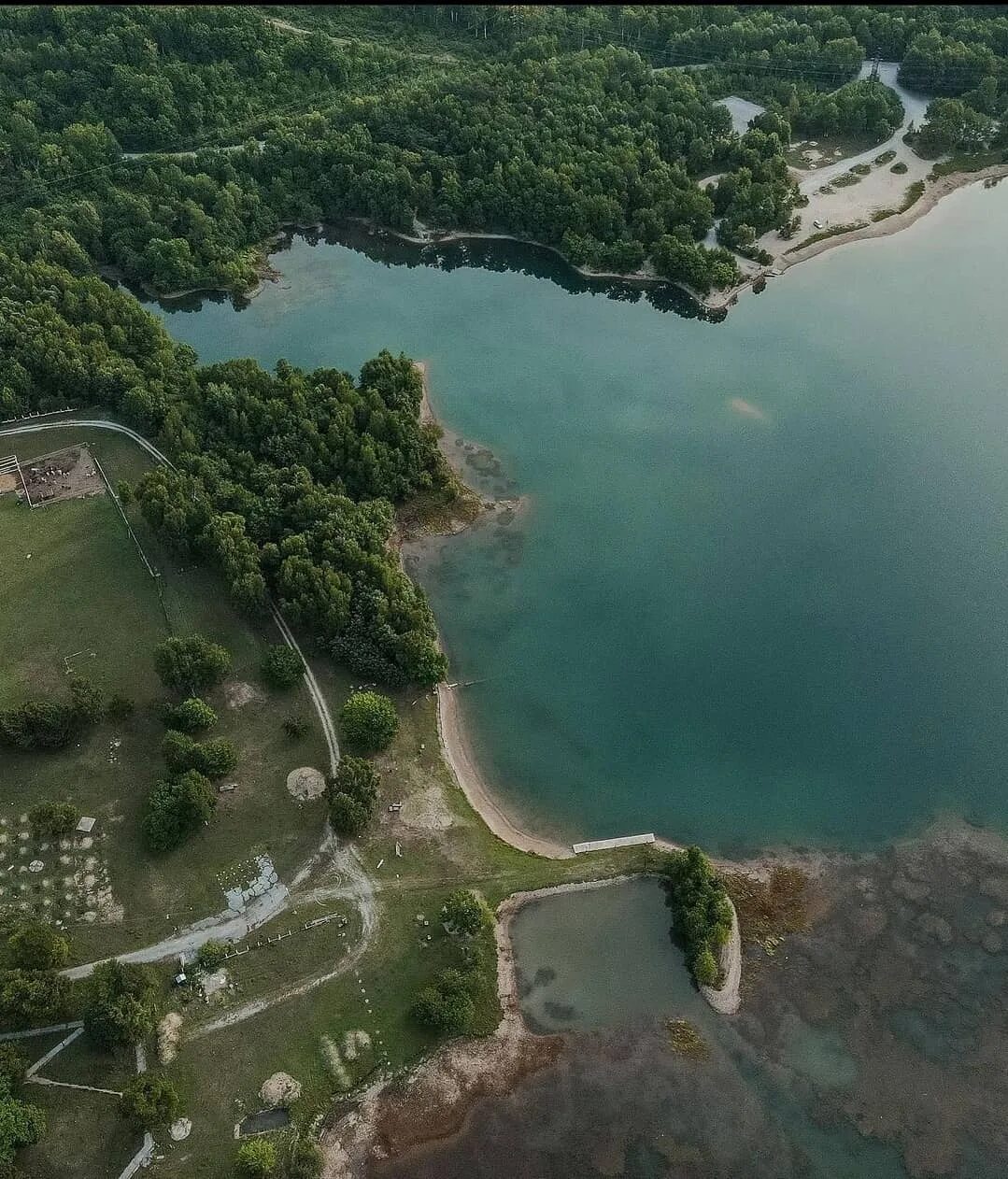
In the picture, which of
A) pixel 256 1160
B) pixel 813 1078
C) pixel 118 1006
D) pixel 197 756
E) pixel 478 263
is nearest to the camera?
pixel 256 1160

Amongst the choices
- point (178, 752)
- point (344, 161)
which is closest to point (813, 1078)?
point (178, 752)

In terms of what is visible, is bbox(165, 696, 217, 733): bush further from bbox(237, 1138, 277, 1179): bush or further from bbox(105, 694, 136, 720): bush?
bbox(237, 1138, 277, 1179): bush

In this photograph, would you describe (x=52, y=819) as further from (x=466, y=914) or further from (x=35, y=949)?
(x=466, y=914)

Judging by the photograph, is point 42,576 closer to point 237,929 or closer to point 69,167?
point 237,929

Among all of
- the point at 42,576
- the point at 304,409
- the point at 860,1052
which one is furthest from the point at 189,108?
the point at 860,1052

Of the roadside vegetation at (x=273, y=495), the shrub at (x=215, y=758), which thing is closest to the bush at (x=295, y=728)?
the roadside vegetation at (x=273, y=495)
